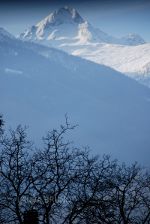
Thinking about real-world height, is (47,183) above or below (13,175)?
below

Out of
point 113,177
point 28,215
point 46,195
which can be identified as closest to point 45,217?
point 46,195

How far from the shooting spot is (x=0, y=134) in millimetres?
17453

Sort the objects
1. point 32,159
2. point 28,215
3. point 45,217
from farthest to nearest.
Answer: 1. point 32,159
2. point 45,217
3. point 28,215

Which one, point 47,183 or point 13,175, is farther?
point 13,175

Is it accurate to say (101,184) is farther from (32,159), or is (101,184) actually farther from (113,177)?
(113,177)

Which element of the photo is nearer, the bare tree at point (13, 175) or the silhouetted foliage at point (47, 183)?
the silhouetted foliage at point (47, 183)

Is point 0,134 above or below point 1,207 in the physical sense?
above

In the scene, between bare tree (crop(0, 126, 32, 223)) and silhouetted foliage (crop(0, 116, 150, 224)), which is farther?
bare tree (crop(0, 126, 32, 223))

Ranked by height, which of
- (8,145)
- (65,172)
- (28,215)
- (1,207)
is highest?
(8,145)

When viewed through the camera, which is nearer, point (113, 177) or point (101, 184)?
point (101, 184)

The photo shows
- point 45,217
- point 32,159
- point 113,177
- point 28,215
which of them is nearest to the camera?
point 28,215

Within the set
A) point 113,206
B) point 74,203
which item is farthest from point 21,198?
point 113,206

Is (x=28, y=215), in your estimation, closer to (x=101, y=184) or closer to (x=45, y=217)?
(x=45, y=217)

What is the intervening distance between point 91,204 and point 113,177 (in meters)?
6.25
